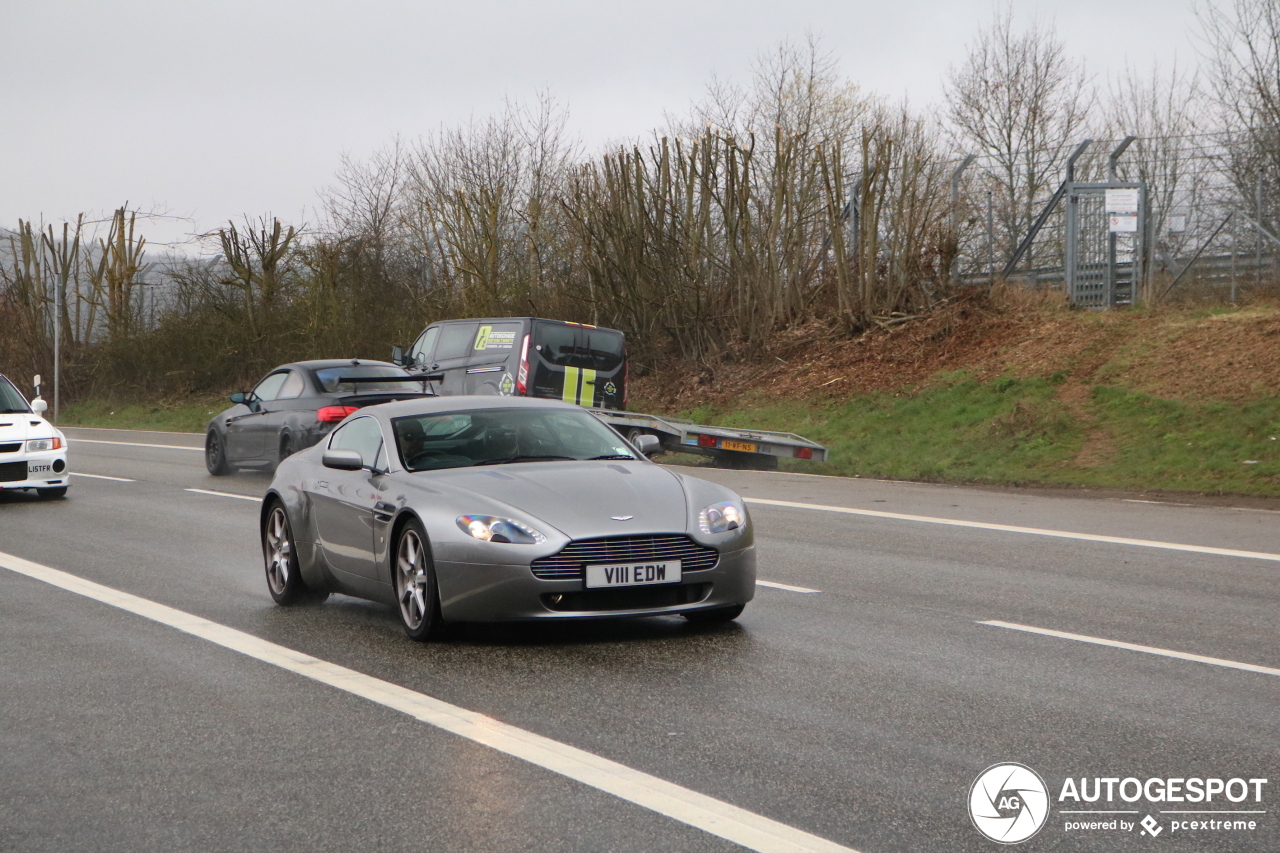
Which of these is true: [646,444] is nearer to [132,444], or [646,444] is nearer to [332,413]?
[332,413]

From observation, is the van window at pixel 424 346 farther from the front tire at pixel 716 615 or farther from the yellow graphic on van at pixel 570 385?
the front tire at pixel 716 615

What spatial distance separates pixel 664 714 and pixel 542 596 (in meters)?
1.45

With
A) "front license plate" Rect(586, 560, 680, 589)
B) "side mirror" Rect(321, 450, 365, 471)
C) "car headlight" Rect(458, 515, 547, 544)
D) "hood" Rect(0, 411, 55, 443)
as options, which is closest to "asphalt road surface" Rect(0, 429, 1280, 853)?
"front license plate" Rect(586, 560, 680, 589)

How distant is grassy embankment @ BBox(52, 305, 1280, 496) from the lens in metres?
17.3

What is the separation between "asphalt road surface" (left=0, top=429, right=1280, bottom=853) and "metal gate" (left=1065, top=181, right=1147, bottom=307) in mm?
14772

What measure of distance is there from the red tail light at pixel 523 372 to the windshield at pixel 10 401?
6569 mm

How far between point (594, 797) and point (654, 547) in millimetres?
→ 2642

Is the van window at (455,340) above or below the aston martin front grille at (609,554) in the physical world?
above

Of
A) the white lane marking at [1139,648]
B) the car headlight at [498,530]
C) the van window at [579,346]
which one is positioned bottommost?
the white lane marking at [1139,648]

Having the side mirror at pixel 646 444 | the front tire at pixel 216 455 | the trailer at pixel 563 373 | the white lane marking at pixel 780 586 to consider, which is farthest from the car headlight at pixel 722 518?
the front tire at pixel 216 455

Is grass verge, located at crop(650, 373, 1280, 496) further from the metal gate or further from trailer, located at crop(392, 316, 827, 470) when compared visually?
the metal gate

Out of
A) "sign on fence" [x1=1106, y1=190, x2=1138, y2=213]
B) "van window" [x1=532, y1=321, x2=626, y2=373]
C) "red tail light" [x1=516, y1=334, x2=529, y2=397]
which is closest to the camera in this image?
"red tail light" [x1=516, y1=334, x2=529, y2=397]

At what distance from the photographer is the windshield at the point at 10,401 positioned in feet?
55.8

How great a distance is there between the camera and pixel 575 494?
748cm
